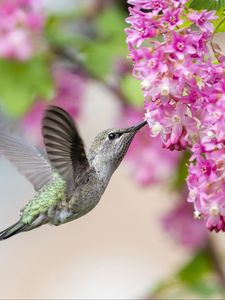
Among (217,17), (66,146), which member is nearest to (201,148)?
(217,17)

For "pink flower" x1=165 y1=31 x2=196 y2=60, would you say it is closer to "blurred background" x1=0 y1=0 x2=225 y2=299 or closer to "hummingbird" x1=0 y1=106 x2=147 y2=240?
"hummingbird" x1=0 y1=106 x2=147 y2=240

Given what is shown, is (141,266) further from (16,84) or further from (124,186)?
(16,84)

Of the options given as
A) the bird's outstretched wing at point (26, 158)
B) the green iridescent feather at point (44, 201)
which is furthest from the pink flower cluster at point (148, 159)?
the green iridescent feather at point (44, 201)

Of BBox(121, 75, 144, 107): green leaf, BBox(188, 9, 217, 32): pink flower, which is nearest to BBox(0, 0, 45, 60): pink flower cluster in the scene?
BBox(121, 75, 144, 107): green leaf

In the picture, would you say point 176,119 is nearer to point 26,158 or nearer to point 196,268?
point 26,158

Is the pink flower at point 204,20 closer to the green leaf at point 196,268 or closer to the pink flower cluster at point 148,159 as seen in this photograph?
the pink flower cluster at point 148,159

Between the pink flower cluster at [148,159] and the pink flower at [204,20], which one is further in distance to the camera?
the pink flower cluster at [148,159]
